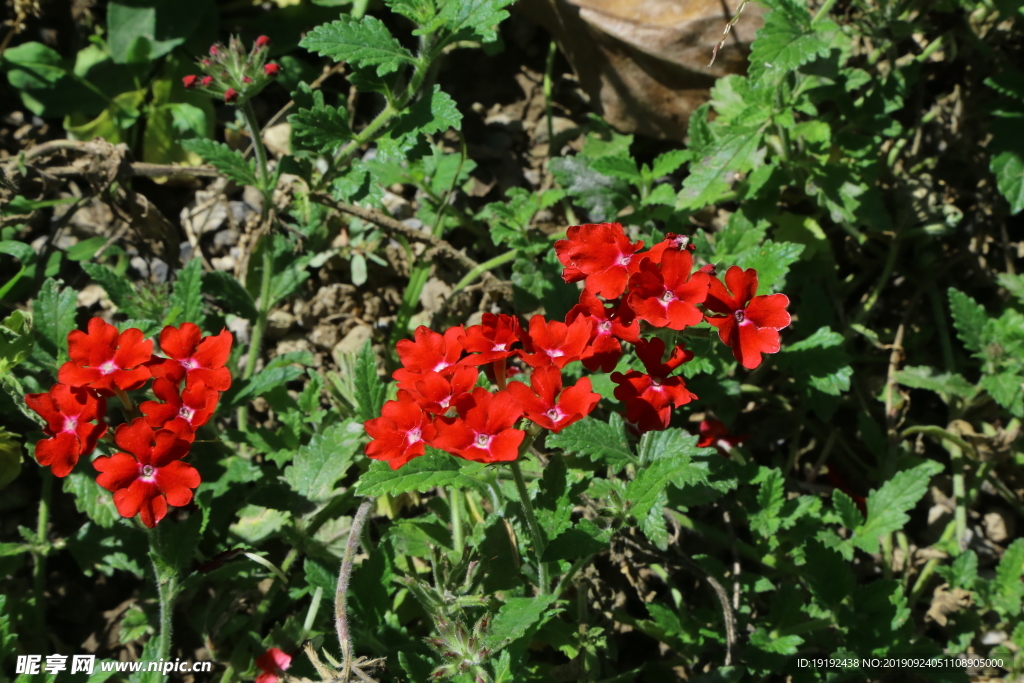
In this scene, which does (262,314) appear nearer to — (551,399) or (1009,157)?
(551,399)

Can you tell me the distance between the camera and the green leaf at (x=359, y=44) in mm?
2580

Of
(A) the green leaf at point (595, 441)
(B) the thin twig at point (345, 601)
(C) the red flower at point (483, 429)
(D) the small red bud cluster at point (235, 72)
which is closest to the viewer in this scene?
(C) the red flower at point (483, 429)

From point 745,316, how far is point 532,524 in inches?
31.6

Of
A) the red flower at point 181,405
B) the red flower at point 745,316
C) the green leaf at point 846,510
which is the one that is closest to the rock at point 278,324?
the red flower at point 181,405

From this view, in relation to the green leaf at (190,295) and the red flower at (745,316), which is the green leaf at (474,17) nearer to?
the red flower at (745,316)

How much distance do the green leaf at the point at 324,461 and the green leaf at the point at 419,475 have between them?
27.4 inches

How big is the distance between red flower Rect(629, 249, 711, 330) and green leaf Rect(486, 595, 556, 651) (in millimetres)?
818

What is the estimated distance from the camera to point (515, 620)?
6.72 feet

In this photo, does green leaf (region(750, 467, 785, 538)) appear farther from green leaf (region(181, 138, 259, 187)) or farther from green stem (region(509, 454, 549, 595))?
green leaf (region(181, 138, 259, 187))

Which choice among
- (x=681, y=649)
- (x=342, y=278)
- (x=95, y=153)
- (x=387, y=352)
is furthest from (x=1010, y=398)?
(x=95, y=153)

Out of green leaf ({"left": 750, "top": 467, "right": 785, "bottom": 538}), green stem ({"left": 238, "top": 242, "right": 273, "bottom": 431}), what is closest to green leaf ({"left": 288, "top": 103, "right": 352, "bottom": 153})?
green stem ({"left": 238, "top": 242, "right": 273, "bottom": 431})

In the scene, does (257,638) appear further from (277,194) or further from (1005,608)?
(1005,608)

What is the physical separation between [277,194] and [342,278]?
1.78 ft

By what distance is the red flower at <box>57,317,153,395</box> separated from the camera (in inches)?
89.0
